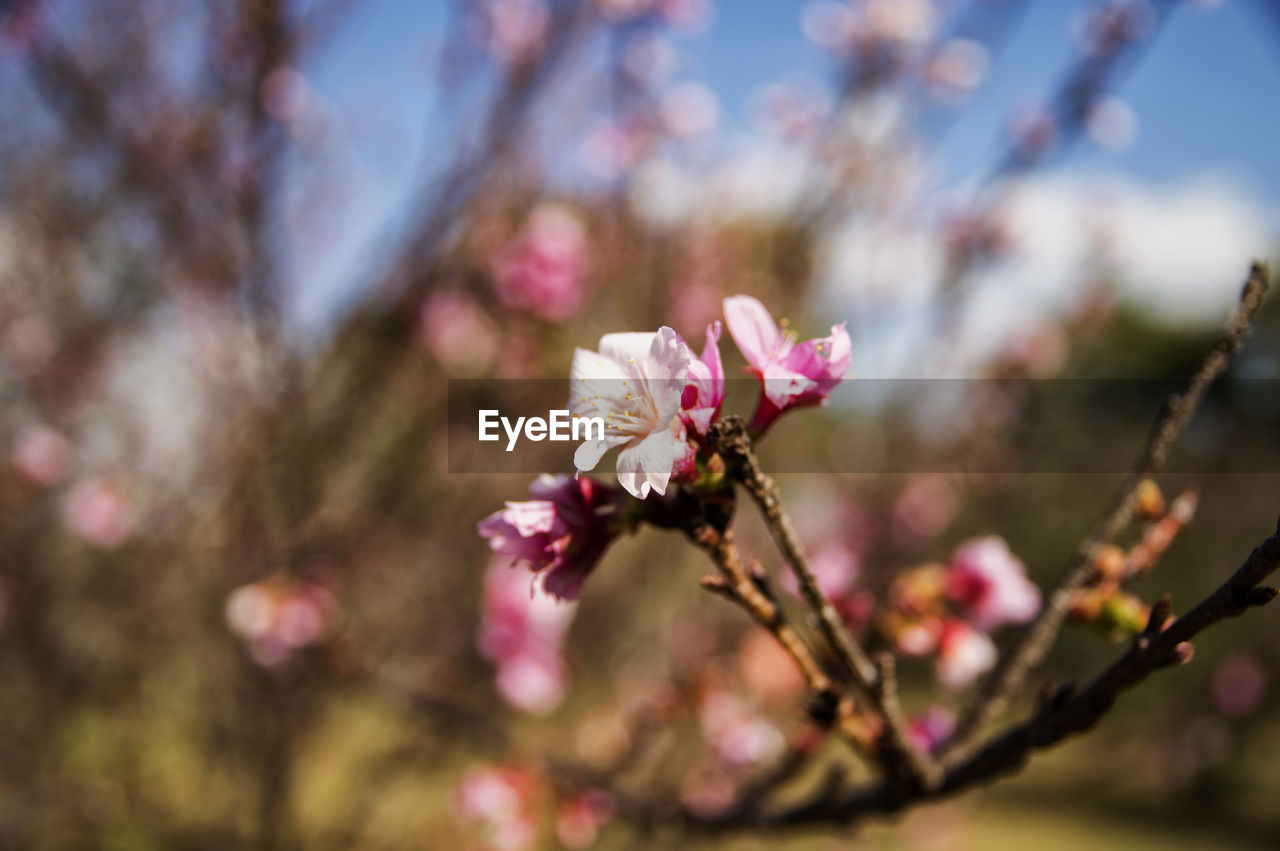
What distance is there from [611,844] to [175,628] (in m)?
2.43

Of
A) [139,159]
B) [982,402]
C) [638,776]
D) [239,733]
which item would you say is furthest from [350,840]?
[982,402]

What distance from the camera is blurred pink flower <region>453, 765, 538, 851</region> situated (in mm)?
1908

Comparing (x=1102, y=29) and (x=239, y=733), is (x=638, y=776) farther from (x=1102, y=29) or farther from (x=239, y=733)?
(x=1102, y=29)

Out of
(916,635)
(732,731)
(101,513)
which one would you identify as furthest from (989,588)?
(101,513)

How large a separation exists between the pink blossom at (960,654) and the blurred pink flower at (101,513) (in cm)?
392

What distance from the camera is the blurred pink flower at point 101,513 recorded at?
363 centimetres

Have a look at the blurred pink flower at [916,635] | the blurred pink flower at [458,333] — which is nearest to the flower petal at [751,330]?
the blurred pink flower at [916,635]

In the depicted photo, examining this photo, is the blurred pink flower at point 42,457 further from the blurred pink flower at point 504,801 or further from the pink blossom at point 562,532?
the pink blossom at point 562,532

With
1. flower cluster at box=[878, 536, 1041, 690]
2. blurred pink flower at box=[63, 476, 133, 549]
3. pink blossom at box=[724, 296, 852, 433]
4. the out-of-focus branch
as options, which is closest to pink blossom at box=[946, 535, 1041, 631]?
flower cluster at box=[878, 536, 1041, 690]

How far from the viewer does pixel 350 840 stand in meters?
3.05

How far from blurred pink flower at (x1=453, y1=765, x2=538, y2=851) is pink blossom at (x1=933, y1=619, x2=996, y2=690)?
1.19 m

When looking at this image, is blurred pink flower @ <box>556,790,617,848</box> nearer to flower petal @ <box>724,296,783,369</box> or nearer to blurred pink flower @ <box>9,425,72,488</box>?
flower petal @ <box>724,296,783,369</box>

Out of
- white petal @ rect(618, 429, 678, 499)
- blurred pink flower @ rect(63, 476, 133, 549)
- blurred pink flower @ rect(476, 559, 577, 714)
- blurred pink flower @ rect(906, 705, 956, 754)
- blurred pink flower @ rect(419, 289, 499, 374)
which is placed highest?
blurred pink flower @ rect(419, 289, 499, 374)

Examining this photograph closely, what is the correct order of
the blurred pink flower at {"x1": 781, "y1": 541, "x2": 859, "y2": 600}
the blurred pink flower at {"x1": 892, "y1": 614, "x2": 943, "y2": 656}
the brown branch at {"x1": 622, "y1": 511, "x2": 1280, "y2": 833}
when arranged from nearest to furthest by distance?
the brown branch at {"x1": 622, "y1": 511, "x2": 1280, "y2": 833} → the blurred pink flower at {"x1": 892, "y1": 614, "x2": 943, "y2": 656} → the blurred pink flower at {"x1": 781, "y1": 541, "x2": 859, "y2": 600}
